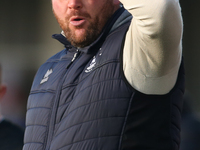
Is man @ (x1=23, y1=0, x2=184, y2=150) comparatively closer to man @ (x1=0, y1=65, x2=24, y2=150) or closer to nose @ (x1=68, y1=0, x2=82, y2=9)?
nose @ (x1=68, y1=0, x2=82, y2=9)

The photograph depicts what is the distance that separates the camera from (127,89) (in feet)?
4.75

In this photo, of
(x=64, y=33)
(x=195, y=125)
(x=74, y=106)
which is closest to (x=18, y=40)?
(x=195, y=125)

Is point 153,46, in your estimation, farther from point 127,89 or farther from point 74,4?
point 74,4

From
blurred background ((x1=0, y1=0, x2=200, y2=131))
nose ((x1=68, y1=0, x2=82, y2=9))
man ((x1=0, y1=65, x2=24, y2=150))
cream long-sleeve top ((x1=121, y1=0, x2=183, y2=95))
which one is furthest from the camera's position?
blurred background ((x1=0, y1=0, x2=200, y2=131))

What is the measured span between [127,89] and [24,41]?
5.24m

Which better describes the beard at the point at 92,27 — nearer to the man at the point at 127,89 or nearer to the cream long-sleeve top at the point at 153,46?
the man at the point at 127,89

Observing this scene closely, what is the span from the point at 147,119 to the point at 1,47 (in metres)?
5.42

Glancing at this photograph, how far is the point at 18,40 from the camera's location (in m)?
6.47

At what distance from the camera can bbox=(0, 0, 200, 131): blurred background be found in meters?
5.57

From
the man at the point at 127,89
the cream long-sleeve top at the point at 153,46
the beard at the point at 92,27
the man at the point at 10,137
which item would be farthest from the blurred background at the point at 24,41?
the cream long-sleeve top at the point at 153,46

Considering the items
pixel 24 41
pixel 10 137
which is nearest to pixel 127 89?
pixel 10 137

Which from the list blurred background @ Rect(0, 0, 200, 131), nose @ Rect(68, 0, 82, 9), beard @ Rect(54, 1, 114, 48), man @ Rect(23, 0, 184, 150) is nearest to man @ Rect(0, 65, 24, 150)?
man @ Rect(23, 0, 184, 150)

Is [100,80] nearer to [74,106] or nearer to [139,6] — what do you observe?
[74,106]

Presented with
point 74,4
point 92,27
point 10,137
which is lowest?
point 10,137
